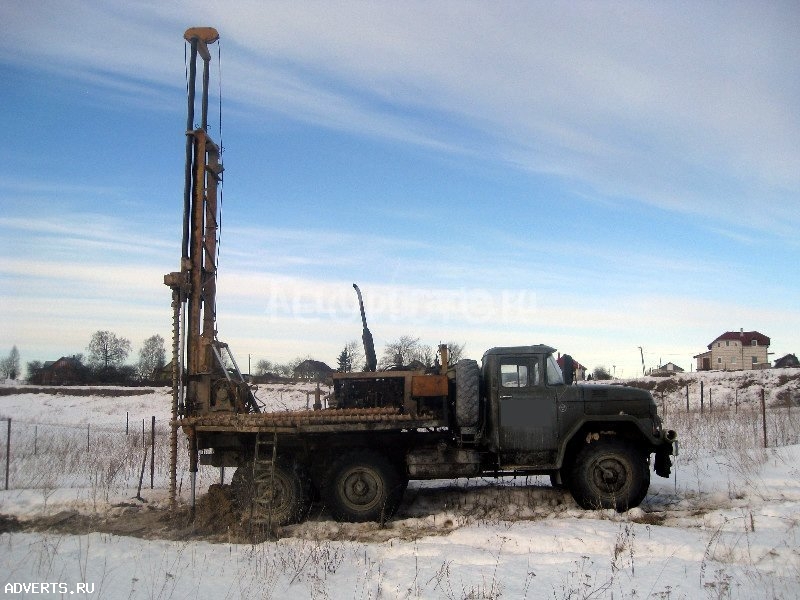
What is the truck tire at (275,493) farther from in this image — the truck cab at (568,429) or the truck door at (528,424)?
the truck door at (528,424)

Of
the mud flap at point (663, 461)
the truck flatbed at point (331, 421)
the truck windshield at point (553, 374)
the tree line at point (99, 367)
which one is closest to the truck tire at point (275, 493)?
the truck flatbed at point (331, 421)

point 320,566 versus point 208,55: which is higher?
point 208,55

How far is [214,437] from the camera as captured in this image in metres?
9.65

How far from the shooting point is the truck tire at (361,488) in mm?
9305

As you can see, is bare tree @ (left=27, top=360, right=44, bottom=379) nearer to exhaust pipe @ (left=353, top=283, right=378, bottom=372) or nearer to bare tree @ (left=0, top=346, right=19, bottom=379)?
bare tree @ (left=0, top=346, right=19, bottom=379)

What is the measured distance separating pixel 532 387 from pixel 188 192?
6163mm

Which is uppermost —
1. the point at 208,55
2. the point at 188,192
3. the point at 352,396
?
the point at 208,55

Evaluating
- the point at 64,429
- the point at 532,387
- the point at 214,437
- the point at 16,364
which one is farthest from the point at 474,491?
the point at 16,364

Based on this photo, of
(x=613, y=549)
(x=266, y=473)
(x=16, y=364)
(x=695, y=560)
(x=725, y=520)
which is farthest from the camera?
(x=16, y=364)

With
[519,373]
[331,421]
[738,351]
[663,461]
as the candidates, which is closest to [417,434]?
[331,421]

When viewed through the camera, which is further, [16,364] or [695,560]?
[16,364]

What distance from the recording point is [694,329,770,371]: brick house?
7075cm

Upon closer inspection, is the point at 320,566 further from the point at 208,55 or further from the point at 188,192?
the point at 208,55

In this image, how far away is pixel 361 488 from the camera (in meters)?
9.37
